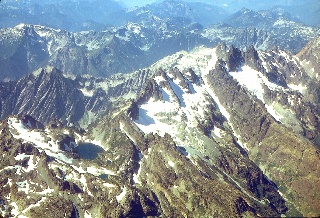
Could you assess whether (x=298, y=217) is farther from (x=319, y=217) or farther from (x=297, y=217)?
(x=319, y=217)

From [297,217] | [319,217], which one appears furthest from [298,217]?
[319,217]

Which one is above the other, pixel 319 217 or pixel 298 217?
pixel 319 217

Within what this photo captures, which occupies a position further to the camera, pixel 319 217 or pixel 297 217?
pixel 297 217

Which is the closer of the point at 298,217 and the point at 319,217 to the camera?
the point at 319,217

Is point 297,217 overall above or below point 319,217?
below
